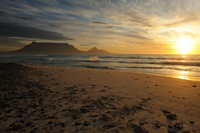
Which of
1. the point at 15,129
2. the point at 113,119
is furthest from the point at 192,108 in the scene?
the point at 15,129

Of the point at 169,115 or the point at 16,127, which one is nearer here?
the point at 16,127

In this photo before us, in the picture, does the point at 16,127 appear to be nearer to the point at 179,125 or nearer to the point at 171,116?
the point at 179,125

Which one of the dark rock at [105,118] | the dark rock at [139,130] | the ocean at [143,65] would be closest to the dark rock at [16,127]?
the dark rock at [105,118]

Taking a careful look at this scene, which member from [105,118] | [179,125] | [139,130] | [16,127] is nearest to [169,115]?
[179,125]

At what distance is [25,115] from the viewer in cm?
290

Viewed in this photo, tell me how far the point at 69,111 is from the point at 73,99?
2.89ft

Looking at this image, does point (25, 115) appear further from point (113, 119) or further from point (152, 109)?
point (152, 109)

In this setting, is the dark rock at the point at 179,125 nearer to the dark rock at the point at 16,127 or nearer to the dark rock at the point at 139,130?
the dark rock at the point at 139,130

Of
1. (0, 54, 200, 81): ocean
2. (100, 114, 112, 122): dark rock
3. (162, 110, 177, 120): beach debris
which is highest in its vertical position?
(0, 54, 200, 81): ocean

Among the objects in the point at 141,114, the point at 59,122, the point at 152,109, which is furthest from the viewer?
the point at 152,109

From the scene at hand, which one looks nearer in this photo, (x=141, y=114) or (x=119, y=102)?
(x=141, y=114)

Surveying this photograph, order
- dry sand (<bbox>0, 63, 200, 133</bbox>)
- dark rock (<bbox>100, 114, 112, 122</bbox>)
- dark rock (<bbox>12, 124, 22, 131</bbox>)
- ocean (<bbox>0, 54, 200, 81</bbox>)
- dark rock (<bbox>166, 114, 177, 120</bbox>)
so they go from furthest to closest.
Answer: ocean (<bbox>0, 54, 200, 81</bbox>)
dark rock (<bbox>166, 114, 177, 120</bbox>)
dark rock (<bbox>100, 114, 112, 122</bbox>)
dry sand (<bbox>0, 63, 200, 133</bbox>)
dark rock (<bbox>12, 124, 22, 131</bbox>)

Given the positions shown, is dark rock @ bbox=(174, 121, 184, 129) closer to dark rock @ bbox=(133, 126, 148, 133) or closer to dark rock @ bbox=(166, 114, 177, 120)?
dark rock @ bbox=(166, 114, 177, 120)

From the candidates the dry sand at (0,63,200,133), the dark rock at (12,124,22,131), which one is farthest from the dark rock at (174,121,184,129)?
the dark rock at (12,124,22,131)
